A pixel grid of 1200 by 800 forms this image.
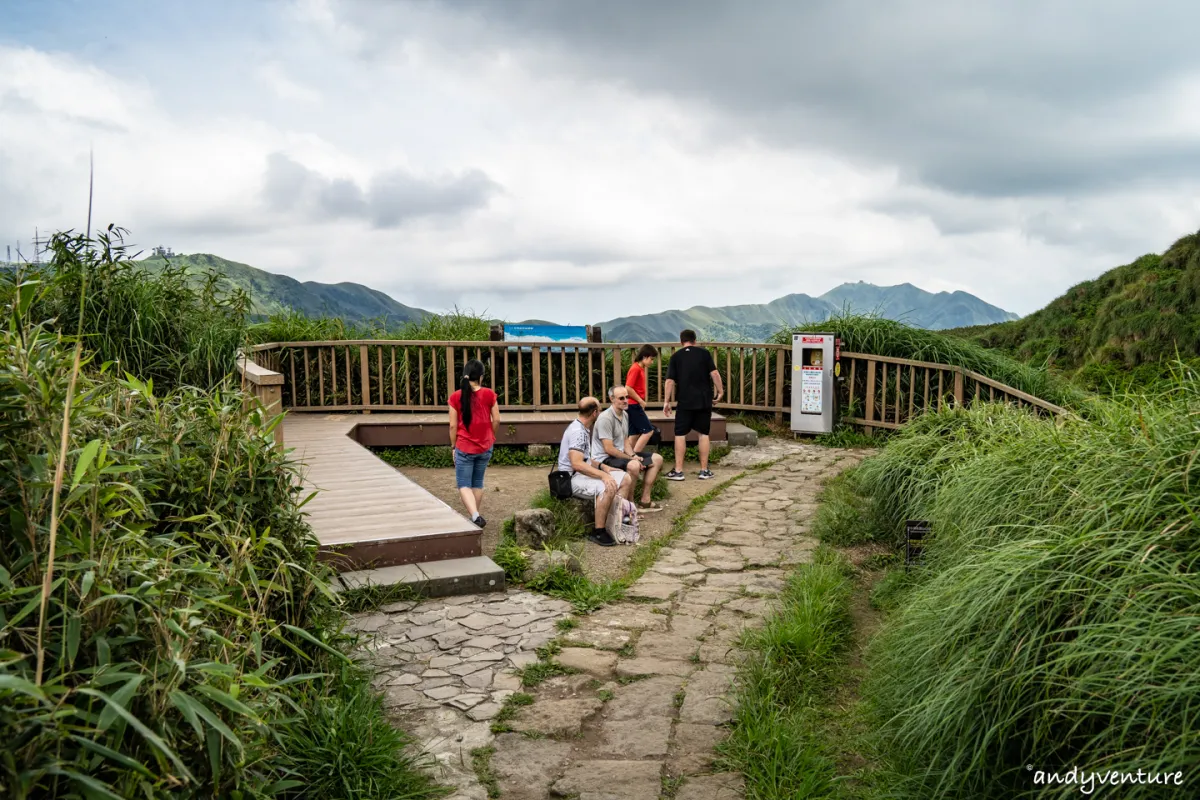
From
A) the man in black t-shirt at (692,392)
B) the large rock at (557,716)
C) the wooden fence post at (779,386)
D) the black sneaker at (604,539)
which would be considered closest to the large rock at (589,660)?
the large rock at (557,716)

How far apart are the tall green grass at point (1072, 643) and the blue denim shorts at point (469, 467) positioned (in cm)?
443

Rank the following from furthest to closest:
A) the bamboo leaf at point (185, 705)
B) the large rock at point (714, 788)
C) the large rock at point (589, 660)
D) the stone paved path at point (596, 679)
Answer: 1. the large rock at point (589, 660)
2. the stone paved path at point (596, 679)
3. the large rock at point (714, 788)
4. the bamboo leaf at point (185, 705)

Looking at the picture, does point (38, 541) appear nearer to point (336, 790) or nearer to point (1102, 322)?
point (336, 790)

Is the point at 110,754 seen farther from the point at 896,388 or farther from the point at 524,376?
the point at 896,388

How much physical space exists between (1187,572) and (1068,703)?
0.61 meters

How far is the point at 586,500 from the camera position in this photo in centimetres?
796

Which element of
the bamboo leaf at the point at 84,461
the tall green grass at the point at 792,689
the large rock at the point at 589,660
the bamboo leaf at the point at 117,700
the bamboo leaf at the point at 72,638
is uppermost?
the bamboo leaf at the point at 84,461

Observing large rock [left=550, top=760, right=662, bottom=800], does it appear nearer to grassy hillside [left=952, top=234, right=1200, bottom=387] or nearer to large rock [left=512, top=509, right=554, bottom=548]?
large rock [left=512, top=509, right=554, bottom=548]

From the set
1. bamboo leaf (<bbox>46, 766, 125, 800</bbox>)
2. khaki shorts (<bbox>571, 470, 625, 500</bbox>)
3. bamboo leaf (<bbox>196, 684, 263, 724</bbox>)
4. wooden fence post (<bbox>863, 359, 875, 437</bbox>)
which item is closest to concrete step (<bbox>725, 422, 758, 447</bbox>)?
wooden fence post (<bbox>863, 359, 875, 437</bbox>)

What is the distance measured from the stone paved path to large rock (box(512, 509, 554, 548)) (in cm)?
98

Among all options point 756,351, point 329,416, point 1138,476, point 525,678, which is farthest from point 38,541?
A: point 756,351

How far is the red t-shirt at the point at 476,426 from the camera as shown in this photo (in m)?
7.96

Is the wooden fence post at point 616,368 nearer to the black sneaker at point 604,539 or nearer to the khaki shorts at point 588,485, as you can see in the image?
the khaki shorts at point 588,485

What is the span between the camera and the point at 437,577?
6043mm
